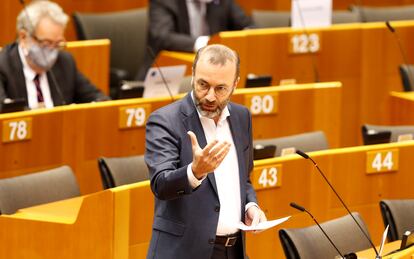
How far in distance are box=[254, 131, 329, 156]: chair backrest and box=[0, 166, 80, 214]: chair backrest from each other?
997 millimetres

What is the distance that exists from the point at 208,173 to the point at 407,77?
11.3 feet

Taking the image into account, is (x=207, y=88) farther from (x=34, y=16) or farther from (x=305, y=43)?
(x=305, y=43)

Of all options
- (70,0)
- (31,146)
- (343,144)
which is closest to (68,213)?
(31,146)

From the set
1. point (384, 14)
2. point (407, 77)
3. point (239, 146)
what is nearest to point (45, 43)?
point (407, 77)

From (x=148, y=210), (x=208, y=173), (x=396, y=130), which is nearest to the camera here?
(x=208, y=173)

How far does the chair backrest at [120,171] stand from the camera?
5.00m

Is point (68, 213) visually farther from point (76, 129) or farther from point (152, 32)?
point (152, 32)

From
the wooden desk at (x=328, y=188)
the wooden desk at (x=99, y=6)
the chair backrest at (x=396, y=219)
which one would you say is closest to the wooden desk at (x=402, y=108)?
the wooden desk at (x=328, y=188)

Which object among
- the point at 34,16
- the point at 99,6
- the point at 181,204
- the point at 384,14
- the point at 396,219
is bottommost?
the point at 396,219

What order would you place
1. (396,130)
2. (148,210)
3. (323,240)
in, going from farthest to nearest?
1. (396,130)
2. (148,210)
3. (323,240)

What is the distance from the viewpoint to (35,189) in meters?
4.80

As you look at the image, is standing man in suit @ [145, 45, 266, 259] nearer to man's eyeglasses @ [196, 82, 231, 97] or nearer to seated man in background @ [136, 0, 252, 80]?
man's eyeglasses @ [196, 82, 231, 97]

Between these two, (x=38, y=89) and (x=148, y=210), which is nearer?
(x=148, y=210)

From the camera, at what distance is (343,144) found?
711cm
